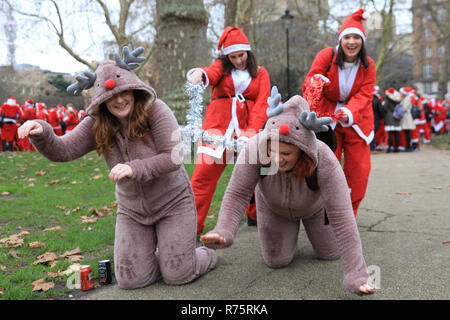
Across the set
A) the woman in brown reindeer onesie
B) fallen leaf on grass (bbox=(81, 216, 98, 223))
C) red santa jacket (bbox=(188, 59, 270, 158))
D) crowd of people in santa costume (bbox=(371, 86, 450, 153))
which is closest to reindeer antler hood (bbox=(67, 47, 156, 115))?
the woman in brown reindeer onesie

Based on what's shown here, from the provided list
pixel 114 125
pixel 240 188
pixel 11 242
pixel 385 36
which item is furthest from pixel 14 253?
pixel 385 36

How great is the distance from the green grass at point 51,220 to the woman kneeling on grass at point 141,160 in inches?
24.2

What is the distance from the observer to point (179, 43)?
847 cm

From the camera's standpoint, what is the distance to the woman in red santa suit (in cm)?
391

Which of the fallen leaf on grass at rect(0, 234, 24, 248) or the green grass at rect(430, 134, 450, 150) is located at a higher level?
the green grass at rect(430, 134, 450, 150)

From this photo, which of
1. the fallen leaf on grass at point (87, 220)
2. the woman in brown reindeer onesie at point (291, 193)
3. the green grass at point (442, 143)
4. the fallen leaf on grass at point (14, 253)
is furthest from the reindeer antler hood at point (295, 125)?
the green grass at point (442, 143)

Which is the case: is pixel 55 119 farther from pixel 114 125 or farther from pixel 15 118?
pixel 114 125

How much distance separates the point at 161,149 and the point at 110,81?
1.88ft

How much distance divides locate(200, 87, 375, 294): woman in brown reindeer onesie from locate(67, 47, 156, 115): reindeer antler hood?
0.89m

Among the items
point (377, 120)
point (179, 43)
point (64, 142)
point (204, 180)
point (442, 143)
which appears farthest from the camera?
point (442, 143)

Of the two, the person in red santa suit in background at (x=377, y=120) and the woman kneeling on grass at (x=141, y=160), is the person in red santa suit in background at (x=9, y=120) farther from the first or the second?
the woman kneeling on grass at (x=141, y=160)

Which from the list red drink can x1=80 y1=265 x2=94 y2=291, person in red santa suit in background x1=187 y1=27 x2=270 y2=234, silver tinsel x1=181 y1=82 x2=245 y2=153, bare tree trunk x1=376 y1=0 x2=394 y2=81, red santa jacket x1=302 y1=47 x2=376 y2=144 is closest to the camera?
red drink can x1=80 y1=265 x2=94 y2=291

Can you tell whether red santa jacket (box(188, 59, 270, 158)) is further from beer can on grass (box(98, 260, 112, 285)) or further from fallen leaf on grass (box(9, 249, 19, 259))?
fallen leaf on grass (box(9, 249, 19, 259))

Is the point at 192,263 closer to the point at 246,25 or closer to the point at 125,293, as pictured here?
the point at 125,293
